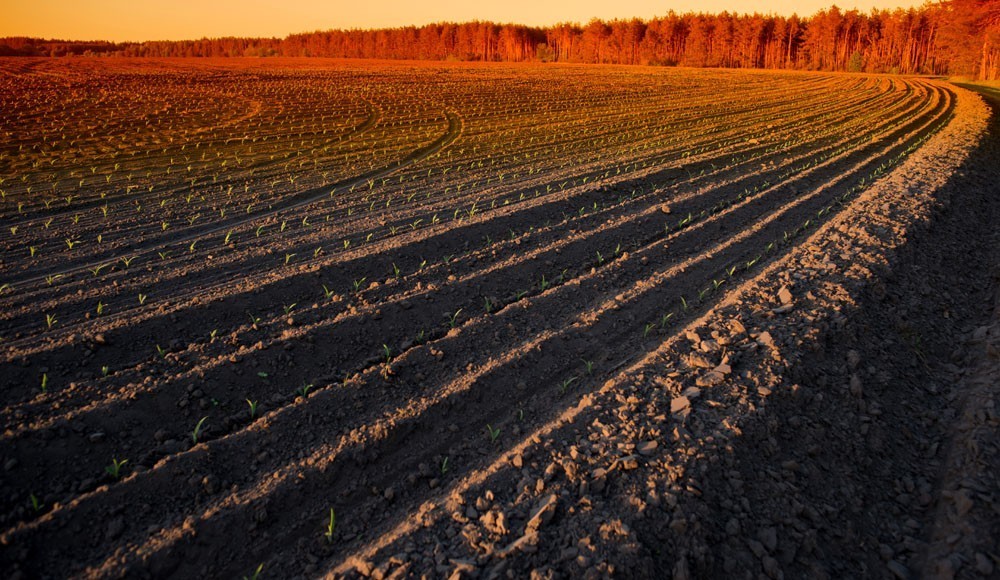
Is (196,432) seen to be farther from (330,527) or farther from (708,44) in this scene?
(708,44)

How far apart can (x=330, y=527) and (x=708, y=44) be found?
91475mm

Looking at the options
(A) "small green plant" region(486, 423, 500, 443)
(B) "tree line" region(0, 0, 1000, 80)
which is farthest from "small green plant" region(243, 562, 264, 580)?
(B) "tree line" region(0, 0, 1000, 80)

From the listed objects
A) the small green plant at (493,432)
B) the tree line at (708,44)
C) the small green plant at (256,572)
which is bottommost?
the small green plant at (256,572)

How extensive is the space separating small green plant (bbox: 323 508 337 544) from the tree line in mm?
71997

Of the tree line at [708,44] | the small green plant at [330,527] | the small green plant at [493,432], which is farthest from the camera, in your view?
the tree line at [708,44]

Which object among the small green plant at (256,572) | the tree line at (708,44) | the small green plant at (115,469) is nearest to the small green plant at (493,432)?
the small green plant at (256,572)

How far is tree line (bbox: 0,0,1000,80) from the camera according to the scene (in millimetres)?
70375

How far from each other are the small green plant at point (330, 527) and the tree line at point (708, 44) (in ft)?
236

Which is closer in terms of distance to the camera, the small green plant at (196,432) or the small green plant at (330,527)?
the small green plant at (330,527)

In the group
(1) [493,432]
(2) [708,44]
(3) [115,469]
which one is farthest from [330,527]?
(2) [708,44]

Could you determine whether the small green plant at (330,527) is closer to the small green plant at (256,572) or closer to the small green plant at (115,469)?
the small green plant at (256,572)

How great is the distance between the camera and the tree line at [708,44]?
7038 centimetres

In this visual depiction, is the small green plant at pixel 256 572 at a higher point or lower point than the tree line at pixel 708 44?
lower

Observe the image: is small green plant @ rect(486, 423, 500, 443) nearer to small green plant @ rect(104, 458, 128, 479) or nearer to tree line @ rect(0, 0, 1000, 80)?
small green plant @ rect(104, 458, 128, 479)
